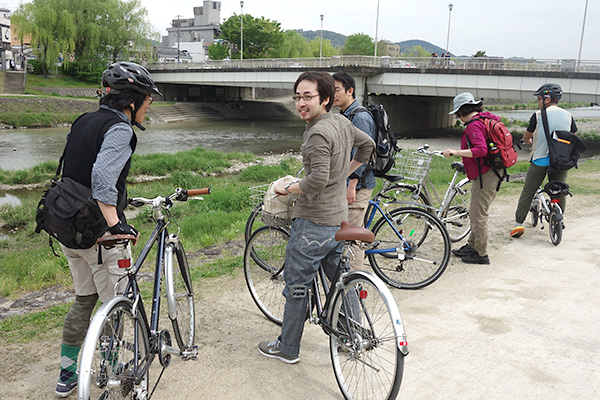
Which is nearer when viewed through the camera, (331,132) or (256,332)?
(331,132)

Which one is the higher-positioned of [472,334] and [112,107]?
[112,107]

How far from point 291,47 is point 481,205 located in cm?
8451

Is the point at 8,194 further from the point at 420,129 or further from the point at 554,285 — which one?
the point at 420,129

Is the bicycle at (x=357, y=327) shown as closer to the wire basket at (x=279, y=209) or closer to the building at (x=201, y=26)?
the wire basket at (x=279, y=209)

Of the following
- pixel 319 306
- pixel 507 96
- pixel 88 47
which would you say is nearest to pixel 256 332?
pixel 319 306

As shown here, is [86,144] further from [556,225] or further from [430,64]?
[430,64]

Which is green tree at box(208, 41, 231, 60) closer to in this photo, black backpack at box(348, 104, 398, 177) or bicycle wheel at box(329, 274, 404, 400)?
black backpack at box(348, 104, 398, 177)

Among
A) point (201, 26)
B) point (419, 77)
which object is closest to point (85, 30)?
point (419, 77)

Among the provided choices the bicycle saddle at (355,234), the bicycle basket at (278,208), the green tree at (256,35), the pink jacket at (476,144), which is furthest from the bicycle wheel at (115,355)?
the green tree at (256,35)

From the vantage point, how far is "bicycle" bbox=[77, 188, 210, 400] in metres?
2.66

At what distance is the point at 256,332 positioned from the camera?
4414mm

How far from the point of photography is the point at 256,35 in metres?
77.9

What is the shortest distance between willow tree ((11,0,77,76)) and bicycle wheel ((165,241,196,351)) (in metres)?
50.6

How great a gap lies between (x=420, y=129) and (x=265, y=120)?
16.4m
